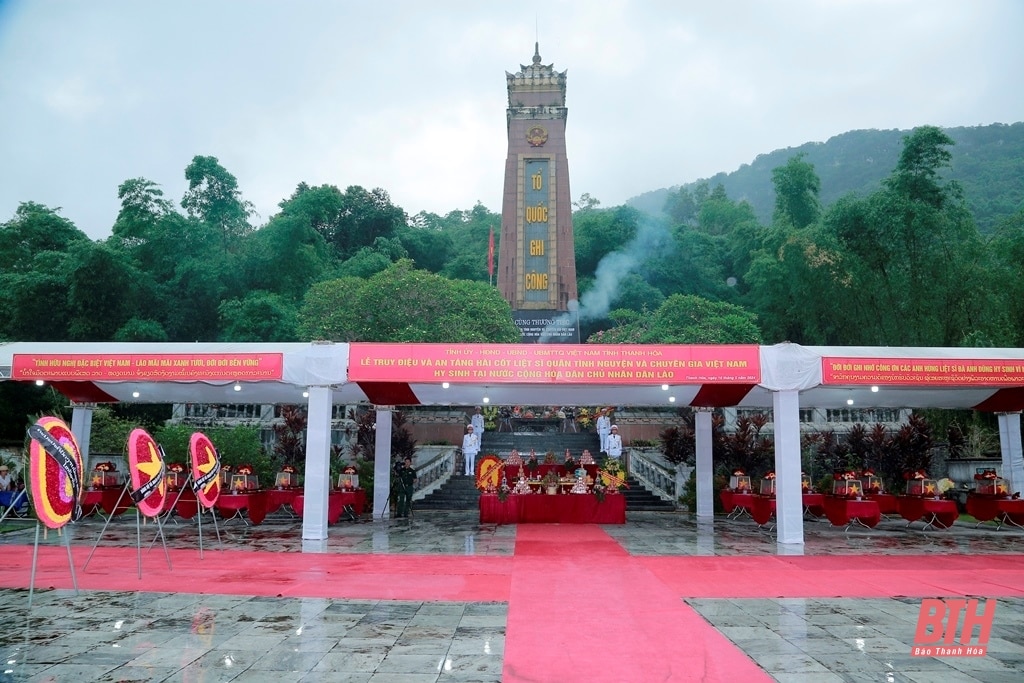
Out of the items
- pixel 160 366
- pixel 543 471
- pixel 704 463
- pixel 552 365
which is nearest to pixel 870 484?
pixel 704 463

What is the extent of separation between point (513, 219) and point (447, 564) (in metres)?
32.9

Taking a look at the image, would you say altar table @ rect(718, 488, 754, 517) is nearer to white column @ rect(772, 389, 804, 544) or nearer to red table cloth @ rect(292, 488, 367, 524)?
white column @ rect(772, 389, 804, 544)

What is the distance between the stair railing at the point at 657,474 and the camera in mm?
19562

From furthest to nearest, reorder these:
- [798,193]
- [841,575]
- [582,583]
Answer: [798,193], [841,575], [582,583]

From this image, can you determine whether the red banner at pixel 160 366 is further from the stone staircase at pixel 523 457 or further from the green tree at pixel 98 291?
the green tree at pixel 98 291

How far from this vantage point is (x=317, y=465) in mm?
12625

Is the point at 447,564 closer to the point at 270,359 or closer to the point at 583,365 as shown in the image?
the point at 583,365

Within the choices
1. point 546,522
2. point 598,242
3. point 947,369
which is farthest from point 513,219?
point 947,369

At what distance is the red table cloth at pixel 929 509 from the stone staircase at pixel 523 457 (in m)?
5.96

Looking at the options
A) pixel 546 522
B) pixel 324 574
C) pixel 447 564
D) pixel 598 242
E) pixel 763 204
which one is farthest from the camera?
pixel 763 204

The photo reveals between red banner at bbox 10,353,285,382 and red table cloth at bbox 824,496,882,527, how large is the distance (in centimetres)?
1174

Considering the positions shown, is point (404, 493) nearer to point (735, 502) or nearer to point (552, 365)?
point (552, 365)

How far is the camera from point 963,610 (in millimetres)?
7332

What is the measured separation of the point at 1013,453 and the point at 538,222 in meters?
28.9
